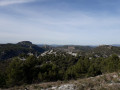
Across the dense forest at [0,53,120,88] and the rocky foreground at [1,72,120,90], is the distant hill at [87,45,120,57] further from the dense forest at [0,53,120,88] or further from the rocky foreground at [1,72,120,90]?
the rocky foreground at [1,72,120,90]

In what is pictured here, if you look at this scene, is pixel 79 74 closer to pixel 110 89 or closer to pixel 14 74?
pixel 14 74

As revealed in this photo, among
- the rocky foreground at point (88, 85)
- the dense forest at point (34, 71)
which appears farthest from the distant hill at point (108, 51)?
the rocky foreground at point (88, 85)

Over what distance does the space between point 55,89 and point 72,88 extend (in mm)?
1050

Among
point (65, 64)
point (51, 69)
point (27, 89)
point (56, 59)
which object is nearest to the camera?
point (27, 89)

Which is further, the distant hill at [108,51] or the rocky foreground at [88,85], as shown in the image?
the distant hill at [108,51]

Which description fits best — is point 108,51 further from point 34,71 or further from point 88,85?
point 88,85

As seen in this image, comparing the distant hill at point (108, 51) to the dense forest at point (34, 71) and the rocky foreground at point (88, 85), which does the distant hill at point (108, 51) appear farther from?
the rocky foreground at point (88, 85)

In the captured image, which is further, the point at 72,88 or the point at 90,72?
the point at 90,72

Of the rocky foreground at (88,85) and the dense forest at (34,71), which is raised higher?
the rocky foreground at (88,85)

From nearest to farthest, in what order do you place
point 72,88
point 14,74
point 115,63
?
point 72,88
point 14,74
point 115,63

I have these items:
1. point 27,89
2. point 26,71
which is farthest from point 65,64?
point 27,89

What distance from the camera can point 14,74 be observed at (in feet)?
68.1

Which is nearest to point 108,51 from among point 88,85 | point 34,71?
point 34,71

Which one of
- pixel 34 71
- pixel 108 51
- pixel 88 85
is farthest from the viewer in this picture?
pixel 108 51
